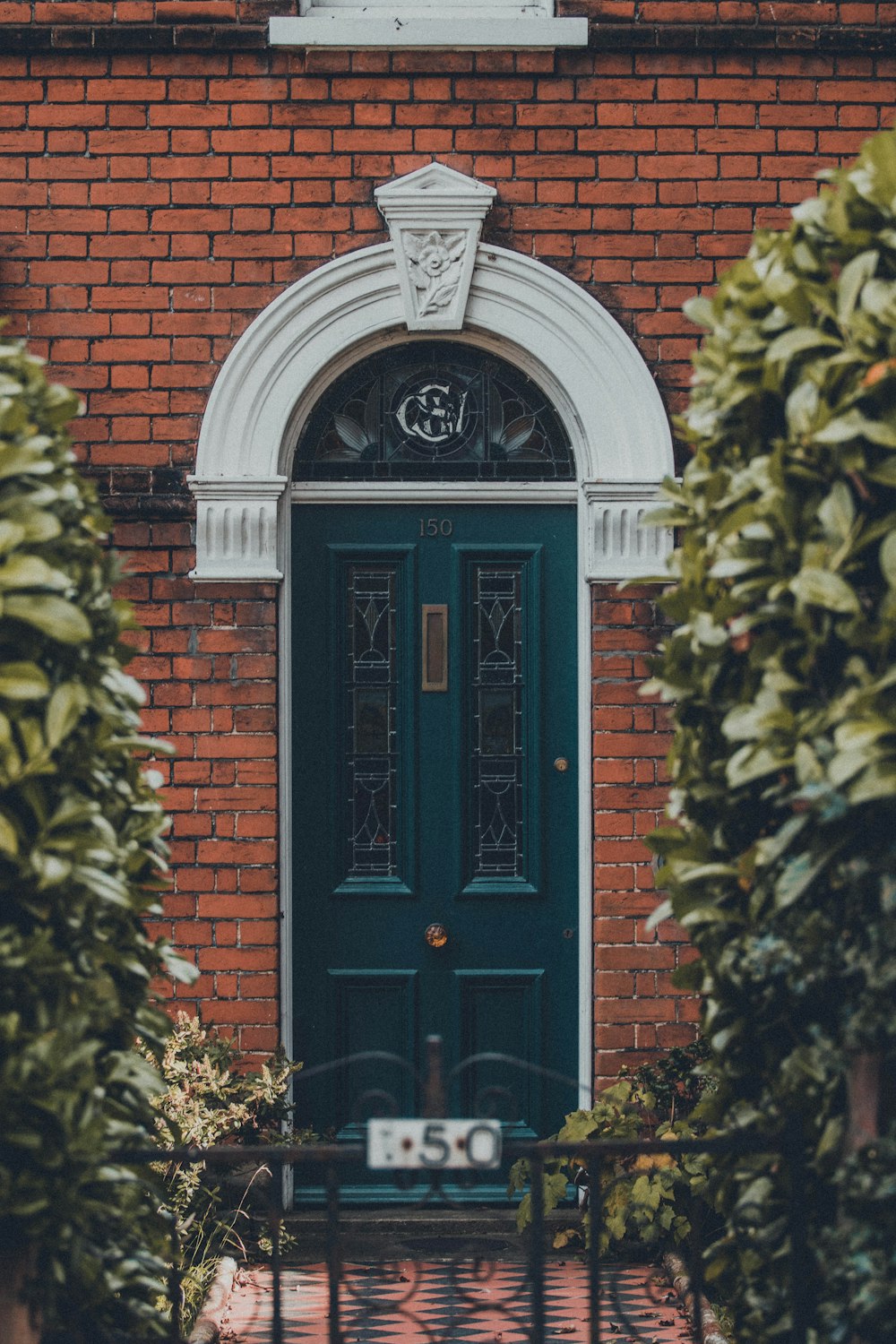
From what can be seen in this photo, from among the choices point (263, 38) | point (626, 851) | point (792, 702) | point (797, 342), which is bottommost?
point (626, 851)

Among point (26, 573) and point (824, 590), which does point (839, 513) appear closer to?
point (824, 590)

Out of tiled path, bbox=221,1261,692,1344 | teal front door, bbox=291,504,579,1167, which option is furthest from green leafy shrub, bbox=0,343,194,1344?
teal front door, bbox=291,504,579,1167

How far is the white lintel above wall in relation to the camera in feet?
16.9

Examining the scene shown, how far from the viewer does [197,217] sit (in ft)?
17.1

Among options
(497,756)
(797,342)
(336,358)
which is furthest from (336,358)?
(797,342)

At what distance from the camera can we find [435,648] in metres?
5.32

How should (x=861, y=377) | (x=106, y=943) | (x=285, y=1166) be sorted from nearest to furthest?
(x=861, y=377) → (x=106, y=943) → (x=285, y=1166)

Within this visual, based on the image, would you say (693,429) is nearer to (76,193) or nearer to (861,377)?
(861,377)

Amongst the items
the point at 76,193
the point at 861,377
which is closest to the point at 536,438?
the point at 76,193

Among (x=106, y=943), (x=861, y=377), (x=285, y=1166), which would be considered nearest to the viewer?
(x=861, y=377)

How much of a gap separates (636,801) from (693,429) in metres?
2.49

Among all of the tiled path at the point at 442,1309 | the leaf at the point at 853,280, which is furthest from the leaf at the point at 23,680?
the tiled path at the point at 442,1309

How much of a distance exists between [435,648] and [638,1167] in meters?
1.93

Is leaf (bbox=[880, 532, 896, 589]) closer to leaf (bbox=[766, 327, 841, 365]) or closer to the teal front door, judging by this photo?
leaf (bbox=[766, 327, 841, 365])
